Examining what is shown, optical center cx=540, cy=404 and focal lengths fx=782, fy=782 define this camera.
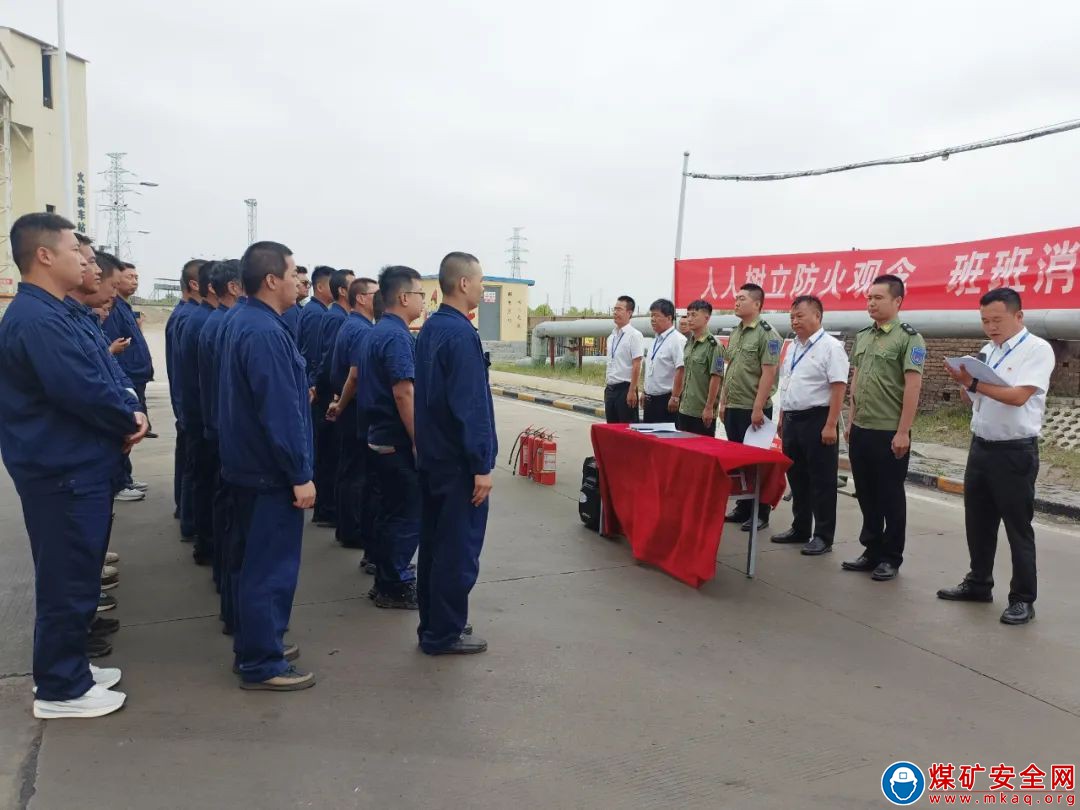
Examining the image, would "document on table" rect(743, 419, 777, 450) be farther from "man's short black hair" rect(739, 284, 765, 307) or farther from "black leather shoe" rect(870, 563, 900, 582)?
"black leather shoe" rect(870, 563, 900, 582)

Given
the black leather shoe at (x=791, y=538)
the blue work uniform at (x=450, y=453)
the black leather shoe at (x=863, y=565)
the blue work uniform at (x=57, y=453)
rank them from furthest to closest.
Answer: the black leather shoe at (x=791, y=538) → the black leather shoe at (x=863, y=565) → the blue work uniform at (x=450, y=453) → the blue work uniform at (x=57, y=453)

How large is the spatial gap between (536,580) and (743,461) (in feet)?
4.64

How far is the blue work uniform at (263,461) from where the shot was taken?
301cm

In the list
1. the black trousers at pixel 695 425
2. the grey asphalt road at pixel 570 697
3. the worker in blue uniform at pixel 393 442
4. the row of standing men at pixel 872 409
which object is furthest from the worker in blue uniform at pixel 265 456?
the black trousers at pixel 695 425

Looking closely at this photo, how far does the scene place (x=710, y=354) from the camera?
6.29 meters


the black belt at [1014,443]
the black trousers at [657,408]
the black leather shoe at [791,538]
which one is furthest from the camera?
the black trousers at [657,408]

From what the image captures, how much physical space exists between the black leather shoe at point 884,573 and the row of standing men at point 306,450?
8.51 feet

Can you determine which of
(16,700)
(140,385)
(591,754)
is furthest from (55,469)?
(140,385)

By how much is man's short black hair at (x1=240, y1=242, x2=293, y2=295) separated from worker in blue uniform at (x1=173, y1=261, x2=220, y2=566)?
Answer: 60.6 inches

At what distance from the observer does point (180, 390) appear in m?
4.83

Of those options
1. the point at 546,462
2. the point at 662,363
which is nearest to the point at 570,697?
the point at 662,363

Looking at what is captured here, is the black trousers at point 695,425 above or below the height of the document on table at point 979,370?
below

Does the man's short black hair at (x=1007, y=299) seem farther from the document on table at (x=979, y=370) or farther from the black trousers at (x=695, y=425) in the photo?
the black trousers at (x=695, y=425)

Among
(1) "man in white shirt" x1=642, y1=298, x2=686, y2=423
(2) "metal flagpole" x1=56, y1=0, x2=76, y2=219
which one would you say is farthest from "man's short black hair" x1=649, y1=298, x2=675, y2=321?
(2) "metal flagpole" x1=56, y1=0, x2=76, y2=219
